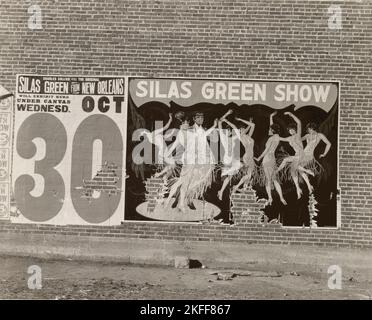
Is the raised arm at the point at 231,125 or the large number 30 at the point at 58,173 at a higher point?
the raised arm at the point at 231,125

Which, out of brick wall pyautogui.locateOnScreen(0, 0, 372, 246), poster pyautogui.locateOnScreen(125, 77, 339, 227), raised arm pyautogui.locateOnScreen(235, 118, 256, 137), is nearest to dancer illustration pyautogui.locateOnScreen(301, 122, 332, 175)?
poster pyautogui.locateOnScreen(125, 77, 339, 227)

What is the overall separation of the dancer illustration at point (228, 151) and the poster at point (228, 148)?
0.06 ft

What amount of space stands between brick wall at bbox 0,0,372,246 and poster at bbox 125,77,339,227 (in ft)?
0.65

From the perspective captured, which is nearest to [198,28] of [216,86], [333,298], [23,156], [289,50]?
[216,86]

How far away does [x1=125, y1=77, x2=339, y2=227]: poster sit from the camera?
8.24 metres

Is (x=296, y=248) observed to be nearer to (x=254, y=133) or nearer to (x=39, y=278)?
(x=254, y=133)

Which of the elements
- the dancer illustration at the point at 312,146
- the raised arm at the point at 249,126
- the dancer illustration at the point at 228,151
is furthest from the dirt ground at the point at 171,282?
the raised arm at the point at 249,126

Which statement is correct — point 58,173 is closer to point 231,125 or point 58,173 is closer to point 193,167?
point 193,167

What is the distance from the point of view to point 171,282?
7820mm

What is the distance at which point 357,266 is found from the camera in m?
8.03

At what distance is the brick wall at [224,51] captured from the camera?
8164mm

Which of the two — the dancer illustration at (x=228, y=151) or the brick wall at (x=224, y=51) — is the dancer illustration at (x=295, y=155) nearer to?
the brick wall at (x=224, y=51)

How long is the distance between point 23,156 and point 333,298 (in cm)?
591

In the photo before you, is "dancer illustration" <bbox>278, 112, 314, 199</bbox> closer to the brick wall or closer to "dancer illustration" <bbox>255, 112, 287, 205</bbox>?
"dancer illustration" <bbox>255, 112, 287, 205</bbox>
